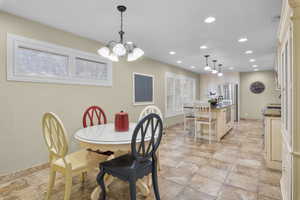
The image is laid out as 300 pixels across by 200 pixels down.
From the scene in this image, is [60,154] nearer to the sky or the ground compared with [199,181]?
nearer to the sky

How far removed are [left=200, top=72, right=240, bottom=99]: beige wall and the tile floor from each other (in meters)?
5.24

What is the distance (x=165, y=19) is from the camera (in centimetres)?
250

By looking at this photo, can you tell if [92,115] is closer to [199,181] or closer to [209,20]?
[199,181]

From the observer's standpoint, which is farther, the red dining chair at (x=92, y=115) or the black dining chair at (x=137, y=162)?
the red dining chair at (x=92, y=115)

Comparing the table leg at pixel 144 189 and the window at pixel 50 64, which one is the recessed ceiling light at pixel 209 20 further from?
the table leg at pixel 144 189

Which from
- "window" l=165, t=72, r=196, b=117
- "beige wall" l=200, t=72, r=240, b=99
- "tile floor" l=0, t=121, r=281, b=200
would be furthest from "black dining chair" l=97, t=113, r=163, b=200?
"beige wall" l=200, t=72, r=240, b=99

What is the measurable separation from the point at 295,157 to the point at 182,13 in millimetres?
2133

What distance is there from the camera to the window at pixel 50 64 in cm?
236

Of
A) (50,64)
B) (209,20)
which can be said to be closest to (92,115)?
(50,64)

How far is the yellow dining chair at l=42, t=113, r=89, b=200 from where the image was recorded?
158cm

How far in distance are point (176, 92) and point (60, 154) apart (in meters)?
5.37

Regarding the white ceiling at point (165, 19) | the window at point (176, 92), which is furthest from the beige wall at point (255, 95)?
the white ceiling at point (165, 19)

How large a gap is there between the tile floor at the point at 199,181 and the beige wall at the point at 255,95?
16.6 feet

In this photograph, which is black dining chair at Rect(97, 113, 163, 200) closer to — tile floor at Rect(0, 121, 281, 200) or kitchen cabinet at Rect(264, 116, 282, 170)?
tile floor at Rect(0, 121, 281, 200)
